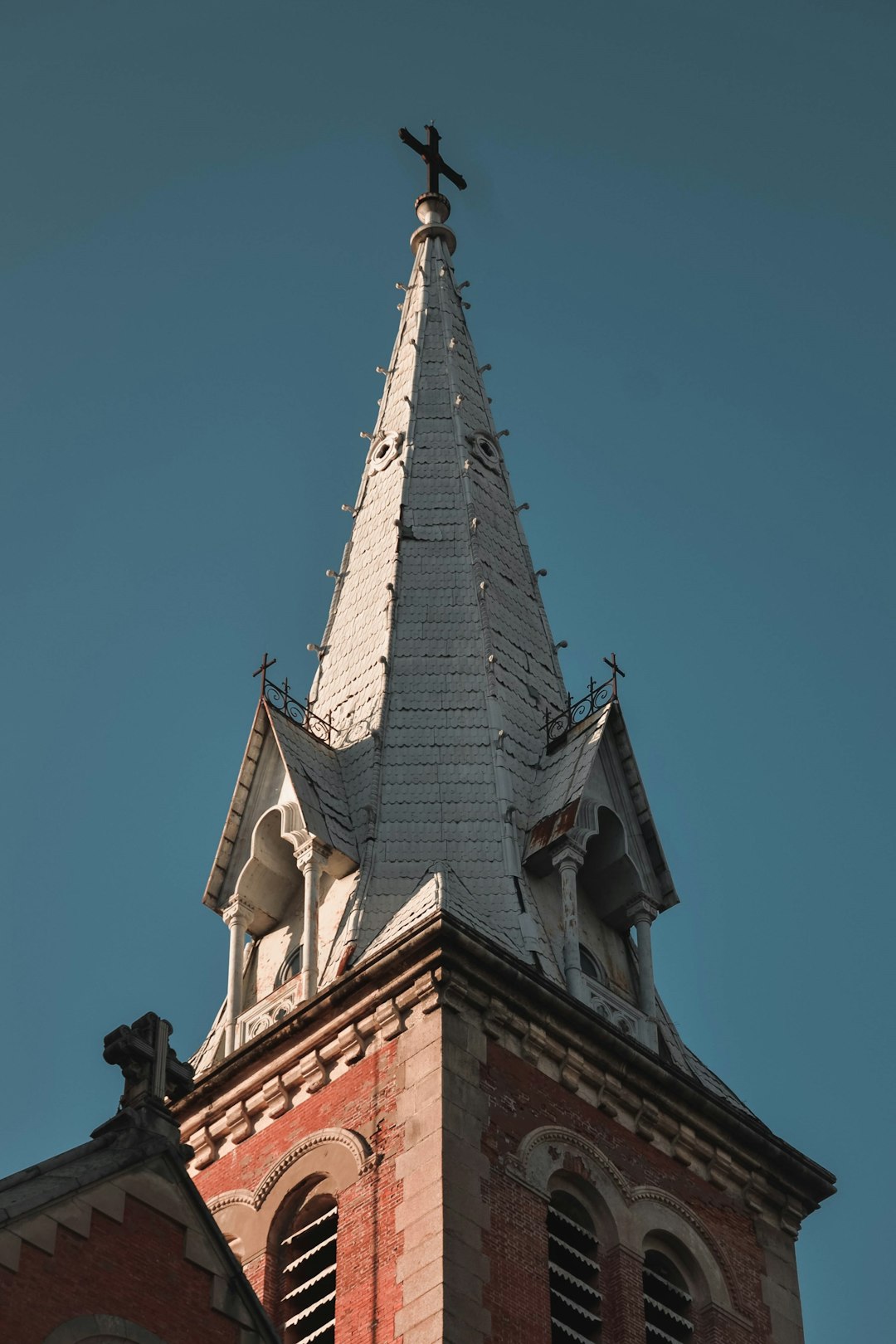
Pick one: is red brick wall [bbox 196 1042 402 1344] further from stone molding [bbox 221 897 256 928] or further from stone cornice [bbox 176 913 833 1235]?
stone molding [bbox 221 897 256 928]

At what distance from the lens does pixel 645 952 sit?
40.9 metres

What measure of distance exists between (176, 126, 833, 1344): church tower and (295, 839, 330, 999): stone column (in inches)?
1.9

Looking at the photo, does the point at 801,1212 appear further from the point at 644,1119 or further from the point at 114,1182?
the point at 114,1182

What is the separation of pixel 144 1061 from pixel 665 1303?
12459 millimetres

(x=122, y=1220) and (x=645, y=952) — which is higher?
(x=645, y=952)

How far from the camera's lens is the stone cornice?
36000mm

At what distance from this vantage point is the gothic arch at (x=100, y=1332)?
23203mm

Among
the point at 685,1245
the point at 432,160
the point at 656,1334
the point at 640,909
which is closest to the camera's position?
the point at 656,1334

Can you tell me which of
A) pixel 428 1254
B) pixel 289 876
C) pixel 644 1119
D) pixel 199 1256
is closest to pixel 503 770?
pixel 289 876

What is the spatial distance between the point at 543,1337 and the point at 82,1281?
34.2 ft

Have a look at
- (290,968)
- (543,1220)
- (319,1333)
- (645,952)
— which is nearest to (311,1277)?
(319,1333)

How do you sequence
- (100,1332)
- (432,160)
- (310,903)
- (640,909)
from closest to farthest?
1. (100,1332)
2. (310,903)
3. (640,909)
4. (432,160)

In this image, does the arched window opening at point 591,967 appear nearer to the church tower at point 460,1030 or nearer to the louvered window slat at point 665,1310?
the church tower at point 460,1030

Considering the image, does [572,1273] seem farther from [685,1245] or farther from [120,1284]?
[120,1284]
